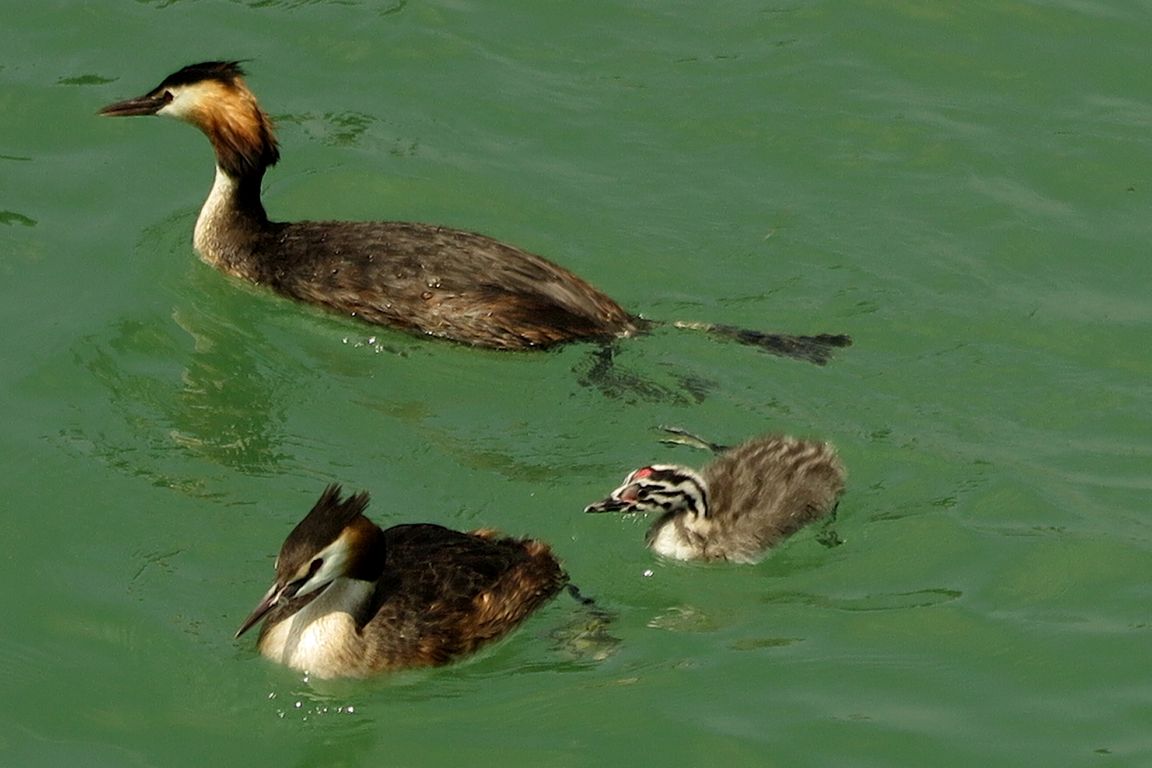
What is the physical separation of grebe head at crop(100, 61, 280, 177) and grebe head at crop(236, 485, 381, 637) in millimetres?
3883

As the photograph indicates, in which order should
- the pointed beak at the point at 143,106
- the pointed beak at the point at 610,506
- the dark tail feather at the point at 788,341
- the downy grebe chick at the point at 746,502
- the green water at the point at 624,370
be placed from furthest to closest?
1. the pointed beak at the point at 143,106
2. the dark tail feather at the point at 788,341
3. the downy grebe chick at the point at 746,502
4. the pointed beak at the point at 610,506
5. the green water at the point at 624,370

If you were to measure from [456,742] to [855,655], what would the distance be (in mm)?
1734

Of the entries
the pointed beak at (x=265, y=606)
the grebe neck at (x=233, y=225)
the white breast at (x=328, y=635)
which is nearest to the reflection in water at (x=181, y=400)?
the grebe neck at (x=233, y=225)

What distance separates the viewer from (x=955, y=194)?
11.9 m

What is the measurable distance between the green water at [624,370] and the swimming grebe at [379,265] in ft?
0.52

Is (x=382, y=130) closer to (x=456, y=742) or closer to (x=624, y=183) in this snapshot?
(x=624, y=183)

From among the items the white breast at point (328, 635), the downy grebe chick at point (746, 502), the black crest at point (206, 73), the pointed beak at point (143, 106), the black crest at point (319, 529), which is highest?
the black crest at point (206, 73)

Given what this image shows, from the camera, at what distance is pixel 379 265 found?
10.7 m

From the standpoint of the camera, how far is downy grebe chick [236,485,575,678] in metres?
7.84

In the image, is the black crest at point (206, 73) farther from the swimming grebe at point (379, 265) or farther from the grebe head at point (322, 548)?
the grebe head at point (322, 548)

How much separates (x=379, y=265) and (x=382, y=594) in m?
2.81

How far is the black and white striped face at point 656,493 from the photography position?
29.2ft

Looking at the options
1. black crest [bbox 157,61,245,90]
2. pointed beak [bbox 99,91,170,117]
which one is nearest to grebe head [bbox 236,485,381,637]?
black crest [bbox 157,61,245,90]

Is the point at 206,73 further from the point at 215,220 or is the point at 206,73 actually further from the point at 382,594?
the point at 382,594
